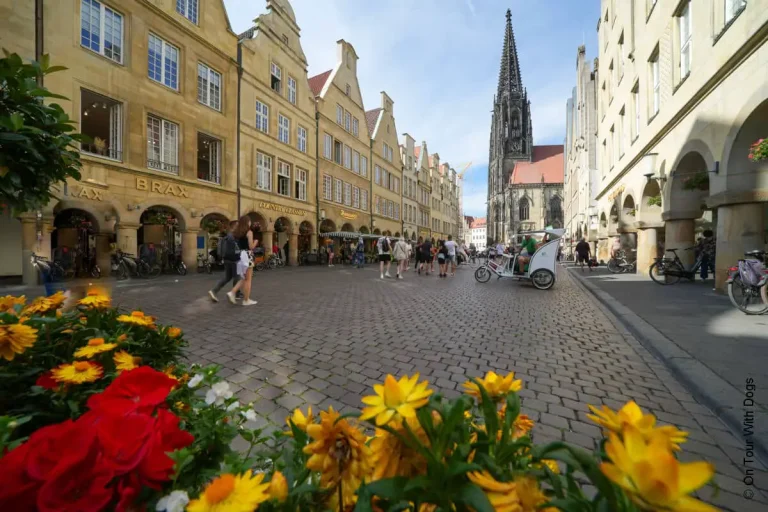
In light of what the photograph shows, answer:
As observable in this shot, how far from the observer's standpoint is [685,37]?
10305 mm

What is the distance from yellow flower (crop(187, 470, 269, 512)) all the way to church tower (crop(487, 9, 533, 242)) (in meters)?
67.7

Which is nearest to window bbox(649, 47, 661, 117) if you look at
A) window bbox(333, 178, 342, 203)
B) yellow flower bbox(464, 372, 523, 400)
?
yellow flower bbox(464, 372, 523, 400)

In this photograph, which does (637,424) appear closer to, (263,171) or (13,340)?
(13,340)

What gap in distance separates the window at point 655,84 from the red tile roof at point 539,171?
51793mm

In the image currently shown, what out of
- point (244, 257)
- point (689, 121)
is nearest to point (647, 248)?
point (689, 121)

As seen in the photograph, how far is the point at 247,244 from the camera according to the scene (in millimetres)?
7559

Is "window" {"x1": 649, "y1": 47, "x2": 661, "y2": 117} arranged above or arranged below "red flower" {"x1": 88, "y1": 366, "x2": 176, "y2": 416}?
above

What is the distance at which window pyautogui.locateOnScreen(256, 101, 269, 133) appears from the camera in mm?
20141

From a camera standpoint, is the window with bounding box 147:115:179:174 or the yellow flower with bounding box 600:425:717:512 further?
the window with bounding box 147:115:179:174

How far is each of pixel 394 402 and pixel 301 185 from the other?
953 inches

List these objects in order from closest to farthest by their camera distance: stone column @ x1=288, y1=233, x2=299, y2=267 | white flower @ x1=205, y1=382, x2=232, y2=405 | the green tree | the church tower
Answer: white flower @ x1=205, y1=382, x2=232, y2=405 → the green tree → stone column @ x1=288, y1=233, x2=299, y2=267 → the church tower

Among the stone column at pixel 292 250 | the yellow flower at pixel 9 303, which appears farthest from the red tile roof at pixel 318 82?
the yellow flower at pixel 9 303

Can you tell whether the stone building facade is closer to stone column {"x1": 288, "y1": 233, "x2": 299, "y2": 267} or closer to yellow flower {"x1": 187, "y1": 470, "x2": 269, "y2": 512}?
yellow flower {"x1": 187, "y1": 470, "x2": 269, "y2": 512}

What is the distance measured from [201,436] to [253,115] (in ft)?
70.0
